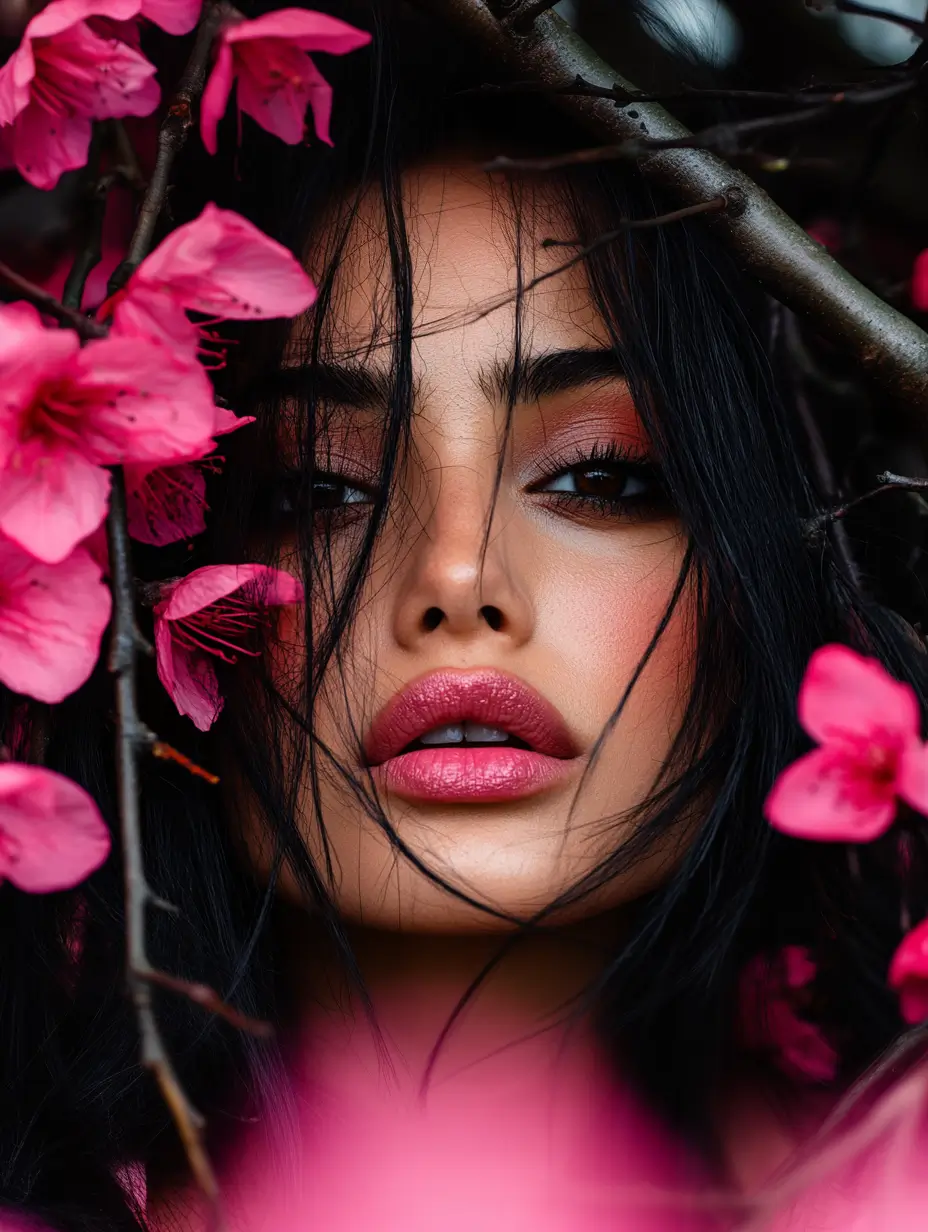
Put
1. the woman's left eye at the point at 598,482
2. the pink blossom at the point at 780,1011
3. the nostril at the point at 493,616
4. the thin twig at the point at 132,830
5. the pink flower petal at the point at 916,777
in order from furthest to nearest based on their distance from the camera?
the pink blossom at the point at 780,1011 → the woman's left eye at the point at 598,482 → the nostril at the point at 493,616 → the pink flower petal at the point at 916,777 → the thin twig at the point at 132,830

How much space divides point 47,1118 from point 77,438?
2.23ft

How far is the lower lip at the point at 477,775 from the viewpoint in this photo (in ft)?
3.41

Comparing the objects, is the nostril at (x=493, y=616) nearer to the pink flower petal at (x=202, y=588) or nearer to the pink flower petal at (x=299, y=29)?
the pink flower petal at (x=202, y=588)

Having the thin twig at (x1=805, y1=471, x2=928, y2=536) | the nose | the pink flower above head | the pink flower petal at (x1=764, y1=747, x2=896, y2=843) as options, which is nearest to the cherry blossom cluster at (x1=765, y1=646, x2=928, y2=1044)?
the pink flower petal at (x1=764, y1=747, x2=896, y2=843)

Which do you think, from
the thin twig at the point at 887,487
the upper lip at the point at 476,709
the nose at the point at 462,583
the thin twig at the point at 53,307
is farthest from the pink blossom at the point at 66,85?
the thin twig at the point at 887,487

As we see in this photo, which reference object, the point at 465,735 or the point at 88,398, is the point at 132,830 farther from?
the point at 465,735

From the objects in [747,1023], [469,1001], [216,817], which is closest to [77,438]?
[216,817]

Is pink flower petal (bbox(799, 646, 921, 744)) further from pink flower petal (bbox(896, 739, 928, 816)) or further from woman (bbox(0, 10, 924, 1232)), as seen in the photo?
woman (bbox(0, 10, 924, 1232))

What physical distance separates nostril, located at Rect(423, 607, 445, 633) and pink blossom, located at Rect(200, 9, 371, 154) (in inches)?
15.2

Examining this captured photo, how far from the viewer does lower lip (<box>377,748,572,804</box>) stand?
104cm

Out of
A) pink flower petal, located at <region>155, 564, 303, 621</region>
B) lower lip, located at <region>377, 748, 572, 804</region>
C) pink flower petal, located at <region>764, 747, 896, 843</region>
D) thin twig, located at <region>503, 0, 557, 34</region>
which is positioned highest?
thin twig, located at <region>503, 0, 557, 34</region>

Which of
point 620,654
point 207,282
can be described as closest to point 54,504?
point 207,282

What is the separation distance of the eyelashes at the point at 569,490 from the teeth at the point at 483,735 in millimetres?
211

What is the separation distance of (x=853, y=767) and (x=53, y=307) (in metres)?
0.59
